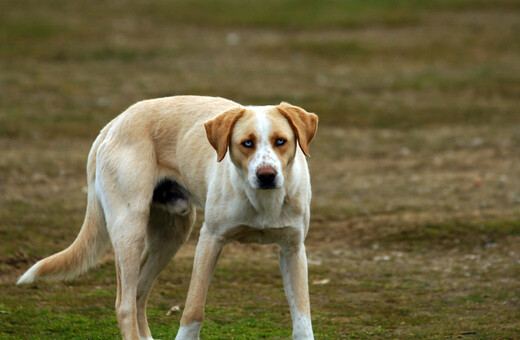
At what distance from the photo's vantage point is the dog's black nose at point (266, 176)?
15.6 ft

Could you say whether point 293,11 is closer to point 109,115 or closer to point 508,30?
point 508,30

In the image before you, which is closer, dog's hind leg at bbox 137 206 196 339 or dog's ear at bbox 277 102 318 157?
dog's ear at bbox 277 102 318 157

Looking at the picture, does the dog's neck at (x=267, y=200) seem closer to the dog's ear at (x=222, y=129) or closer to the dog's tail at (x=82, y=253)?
the dog's ear at (x=222, y=129)

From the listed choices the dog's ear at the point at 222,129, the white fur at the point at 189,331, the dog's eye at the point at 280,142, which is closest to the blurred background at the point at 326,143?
the white fur at the point at 189,331

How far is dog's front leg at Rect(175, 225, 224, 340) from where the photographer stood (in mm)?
5242

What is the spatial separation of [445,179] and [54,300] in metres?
6.36

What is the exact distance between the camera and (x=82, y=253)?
238 inches

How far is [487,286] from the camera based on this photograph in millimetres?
7379

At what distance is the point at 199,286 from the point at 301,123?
1.21 m

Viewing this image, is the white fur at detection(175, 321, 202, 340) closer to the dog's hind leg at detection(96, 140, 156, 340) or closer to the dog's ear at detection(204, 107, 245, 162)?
the dog's hind leg at detection(96, 140, 156, 340)

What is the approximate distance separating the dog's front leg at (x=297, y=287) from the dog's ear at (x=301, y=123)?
0.69m

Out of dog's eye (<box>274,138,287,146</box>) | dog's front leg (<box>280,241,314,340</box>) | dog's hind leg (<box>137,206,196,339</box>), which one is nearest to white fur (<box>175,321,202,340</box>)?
dog's front leg (<box>280,241,314,340</box>)

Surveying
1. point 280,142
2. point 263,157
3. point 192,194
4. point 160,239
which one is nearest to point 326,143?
point 160,239

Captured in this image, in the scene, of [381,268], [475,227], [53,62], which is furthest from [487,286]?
[53,62]
